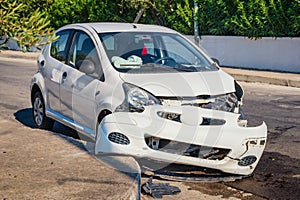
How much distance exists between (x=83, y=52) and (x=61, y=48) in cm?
74

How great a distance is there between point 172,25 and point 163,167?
1493 centimetres

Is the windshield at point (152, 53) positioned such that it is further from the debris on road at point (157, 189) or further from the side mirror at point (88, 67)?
the debris on road at point (157, 189)

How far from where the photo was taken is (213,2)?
58.9 ft

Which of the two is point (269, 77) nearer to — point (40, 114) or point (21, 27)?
point (40, 114)

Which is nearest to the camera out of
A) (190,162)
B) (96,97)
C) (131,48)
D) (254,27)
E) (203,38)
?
(190,162)

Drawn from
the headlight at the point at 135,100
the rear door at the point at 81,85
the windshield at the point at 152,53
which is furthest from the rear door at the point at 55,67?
the headlight at the point at 135,100

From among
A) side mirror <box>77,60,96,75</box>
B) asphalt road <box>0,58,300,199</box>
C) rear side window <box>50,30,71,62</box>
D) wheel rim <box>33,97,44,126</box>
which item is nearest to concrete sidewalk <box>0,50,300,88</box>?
asphalt road <box>0,58,300,199</box>

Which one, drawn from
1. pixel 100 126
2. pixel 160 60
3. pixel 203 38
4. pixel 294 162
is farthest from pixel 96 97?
pixel 203 38

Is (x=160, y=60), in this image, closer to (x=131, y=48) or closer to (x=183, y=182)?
(x=131, y=48)

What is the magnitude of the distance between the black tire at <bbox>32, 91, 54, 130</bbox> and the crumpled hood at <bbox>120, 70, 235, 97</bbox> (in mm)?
2155

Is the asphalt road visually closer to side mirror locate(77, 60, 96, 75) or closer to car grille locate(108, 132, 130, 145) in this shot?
car grille locate(108, 132, 130, 145)

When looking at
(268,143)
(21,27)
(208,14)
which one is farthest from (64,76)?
(208,14)

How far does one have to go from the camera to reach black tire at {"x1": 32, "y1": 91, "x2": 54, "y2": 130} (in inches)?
301

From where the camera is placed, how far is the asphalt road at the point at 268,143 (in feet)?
16.8
